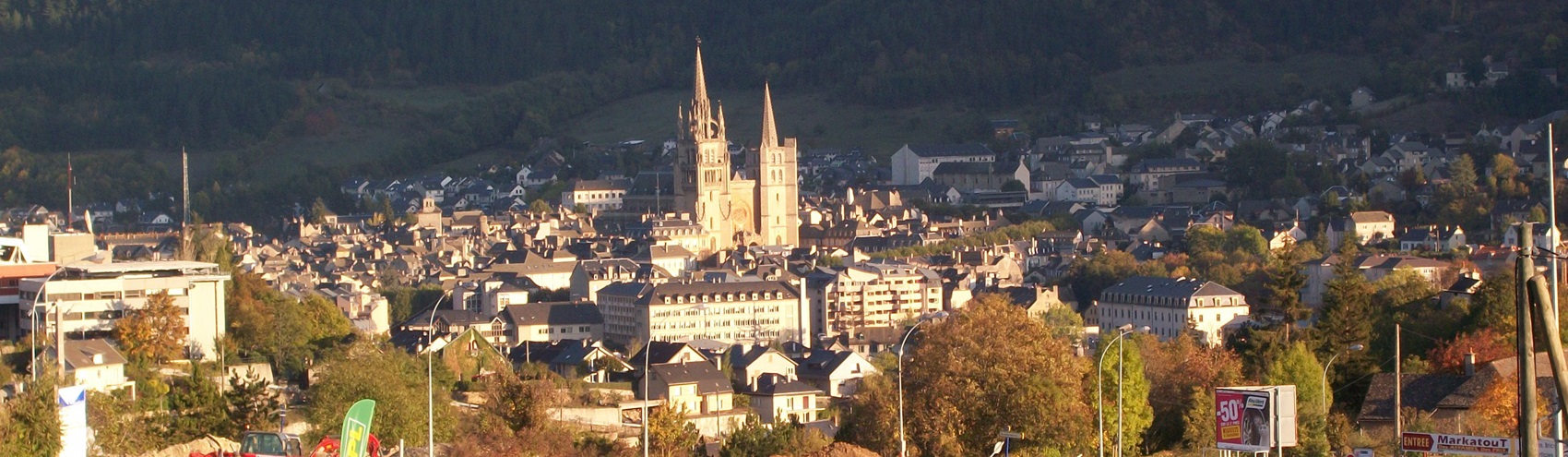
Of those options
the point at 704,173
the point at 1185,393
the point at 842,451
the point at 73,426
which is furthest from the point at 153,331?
the point at 704,173

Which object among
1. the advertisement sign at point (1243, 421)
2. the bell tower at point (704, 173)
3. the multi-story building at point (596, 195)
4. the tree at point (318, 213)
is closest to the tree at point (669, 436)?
the advertisement sign at point (1243, 421)

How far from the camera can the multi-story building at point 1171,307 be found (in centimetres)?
6381

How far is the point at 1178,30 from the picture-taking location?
13975 centimetres

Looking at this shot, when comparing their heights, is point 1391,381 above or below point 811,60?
below

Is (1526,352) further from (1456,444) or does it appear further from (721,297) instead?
(721,297)

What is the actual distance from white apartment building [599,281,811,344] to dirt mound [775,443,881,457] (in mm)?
38548

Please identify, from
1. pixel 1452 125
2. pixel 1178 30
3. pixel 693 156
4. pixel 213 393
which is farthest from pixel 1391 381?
pixel 1178 30

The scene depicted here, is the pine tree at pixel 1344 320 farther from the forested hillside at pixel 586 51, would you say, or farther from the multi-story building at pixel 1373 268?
the forested hillside at pixel 586 51

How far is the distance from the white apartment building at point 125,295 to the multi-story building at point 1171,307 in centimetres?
2879

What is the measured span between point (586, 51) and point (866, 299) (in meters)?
89.2

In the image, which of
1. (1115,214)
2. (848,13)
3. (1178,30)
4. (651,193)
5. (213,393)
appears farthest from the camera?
(848,13)

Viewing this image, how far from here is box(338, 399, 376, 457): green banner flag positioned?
19859mm

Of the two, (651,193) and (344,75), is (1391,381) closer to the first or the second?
Result: (651,193)

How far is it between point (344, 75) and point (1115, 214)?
74.9 metres
